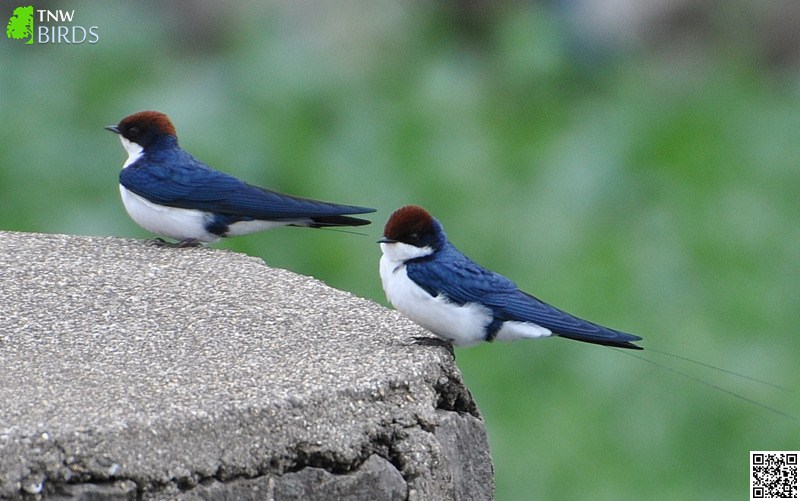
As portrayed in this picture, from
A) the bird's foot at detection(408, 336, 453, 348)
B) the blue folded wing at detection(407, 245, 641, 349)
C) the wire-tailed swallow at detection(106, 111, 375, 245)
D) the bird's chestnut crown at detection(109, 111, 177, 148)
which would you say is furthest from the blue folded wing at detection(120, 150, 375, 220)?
the bird's foot at detection(408, 336, 453, 348)

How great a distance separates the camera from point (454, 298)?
416cm

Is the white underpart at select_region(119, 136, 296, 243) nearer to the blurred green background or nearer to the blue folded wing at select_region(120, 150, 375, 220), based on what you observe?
the blue folded wing at select_region(120, 150, 375, 220)

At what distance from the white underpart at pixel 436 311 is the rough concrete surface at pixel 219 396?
0.20 ft

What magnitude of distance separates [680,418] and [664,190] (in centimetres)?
159

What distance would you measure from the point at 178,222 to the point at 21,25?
3164mm

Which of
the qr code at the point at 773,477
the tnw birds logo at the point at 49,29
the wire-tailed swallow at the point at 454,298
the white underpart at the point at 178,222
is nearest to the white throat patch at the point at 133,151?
the white underpart at the point at 178,222

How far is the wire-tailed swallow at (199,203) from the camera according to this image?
521 cm

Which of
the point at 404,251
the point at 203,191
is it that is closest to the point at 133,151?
the point at 203,191

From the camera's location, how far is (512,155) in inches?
306

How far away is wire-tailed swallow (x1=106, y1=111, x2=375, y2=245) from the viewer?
17.1ft

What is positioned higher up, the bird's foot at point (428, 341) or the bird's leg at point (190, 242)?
the bird's leg at point (190, 242)

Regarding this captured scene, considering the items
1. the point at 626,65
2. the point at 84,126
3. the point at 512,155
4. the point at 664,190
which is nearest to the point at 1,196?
the point at 84,126

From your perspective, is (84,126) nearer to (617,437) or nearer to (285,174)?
(285,174)

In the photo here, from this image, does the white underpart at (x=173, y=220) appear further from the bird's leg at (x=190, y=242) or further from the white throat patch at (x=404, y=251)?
the white throat patch at (x=404, y=251)
